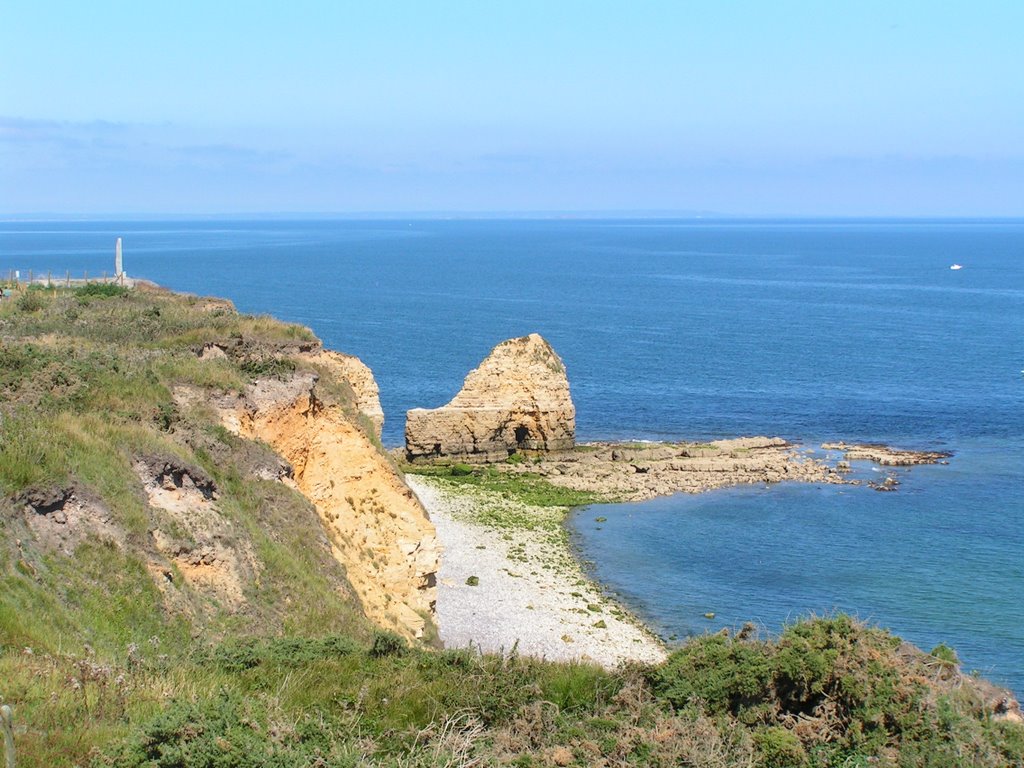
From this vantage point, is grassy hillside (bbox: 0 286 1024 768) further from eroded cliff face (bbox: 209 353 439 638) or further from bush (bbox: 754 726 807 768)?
eroded cliff face (bbox: 209 353 439 638)

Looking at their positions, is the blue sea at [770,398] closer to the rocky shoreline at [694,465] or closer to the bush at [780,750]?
the rocky shoreline at [694,465]

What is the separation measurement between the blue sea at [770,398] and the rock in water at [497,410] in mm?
6328

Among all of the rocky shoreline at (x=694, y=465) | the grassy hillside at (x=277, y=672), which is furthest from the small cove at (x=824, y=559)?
the grassy hillside at (x=277, y=672)

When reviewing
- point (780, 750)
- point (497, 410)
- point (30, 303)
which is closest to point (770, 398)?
point (497, 410)

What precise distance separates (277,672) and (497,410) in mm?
43927

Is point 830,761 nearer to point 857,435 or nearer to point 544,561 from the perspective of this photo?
point 544,561

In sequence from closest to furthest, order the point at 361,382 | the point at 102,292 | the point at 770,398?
the point at 102,292
the point at 361,382
the point at 770,398

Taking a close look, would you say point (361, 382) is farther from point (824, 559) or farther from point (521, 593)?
point (824, 559)

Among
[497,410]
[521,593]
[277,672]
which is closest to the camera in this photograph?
[277,672]

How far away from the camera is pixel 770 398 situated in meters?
75.2

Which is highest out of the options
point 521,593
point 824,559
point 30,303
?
point 30,303

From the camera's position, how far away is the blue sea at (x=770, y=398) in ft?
123

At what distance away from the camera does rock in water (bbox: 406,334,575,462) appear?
56.7m

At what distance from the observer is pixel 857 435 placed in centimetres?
6391
